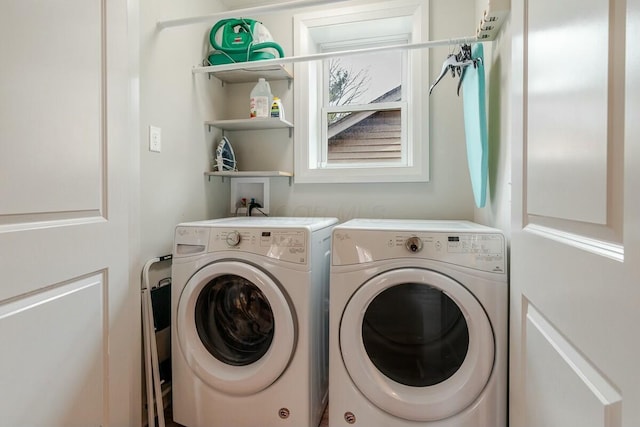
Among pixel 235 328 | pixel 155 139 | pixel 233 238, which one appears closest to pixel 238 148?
pixel 155 139

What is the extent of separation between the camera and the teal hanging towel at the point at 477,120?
1.45 meters

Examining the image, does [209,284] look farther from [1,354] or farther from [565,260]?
[565,260]

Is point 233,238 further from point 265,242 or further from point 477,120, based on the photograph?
point 477,120

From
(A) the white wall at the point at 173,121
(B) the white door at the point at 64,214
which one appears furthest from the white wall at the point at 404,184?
(B) the white door at the point at 64,214

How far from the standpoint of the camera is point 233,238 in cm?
144

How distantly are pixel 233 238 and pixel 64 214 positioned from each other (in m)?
0.62

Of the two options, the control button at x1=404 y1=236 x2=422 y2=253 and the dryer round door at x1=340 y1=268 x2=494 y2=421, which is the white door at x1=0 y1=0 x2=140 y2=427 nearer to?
the dryer round door at x1=340 y1=268 x2=494 y2=421

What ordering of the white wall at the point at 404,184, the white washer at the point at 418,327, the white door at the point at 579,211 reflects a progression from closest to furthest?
the white door at the point at 579,211 → the white washer at the point at 418,327 → the white wall at the point at 404,184

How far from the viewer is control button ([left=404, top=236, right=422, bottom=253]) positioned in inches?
50.6

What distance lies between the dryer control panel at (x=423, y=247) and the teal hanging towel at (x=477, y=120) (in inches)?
14.3

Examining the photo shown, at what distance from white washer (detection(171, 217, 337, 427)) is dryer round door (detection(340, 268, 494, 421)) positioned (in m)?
0.22

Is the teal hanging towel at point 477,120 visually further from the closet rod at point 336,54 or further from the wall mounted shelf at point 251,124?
the wall mounted shelf at point 251,124

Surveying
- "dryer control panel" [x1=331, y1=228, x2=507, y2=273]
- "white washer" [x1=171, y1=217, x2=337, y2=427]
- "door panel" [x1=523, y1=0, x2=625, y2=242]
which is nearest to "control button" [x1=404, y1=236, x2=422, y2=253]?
"dryer control panel" [x1=331, y1=228, x2=507, y2=273]

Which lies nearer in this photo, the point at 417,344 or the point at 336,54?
the point at 417,344
